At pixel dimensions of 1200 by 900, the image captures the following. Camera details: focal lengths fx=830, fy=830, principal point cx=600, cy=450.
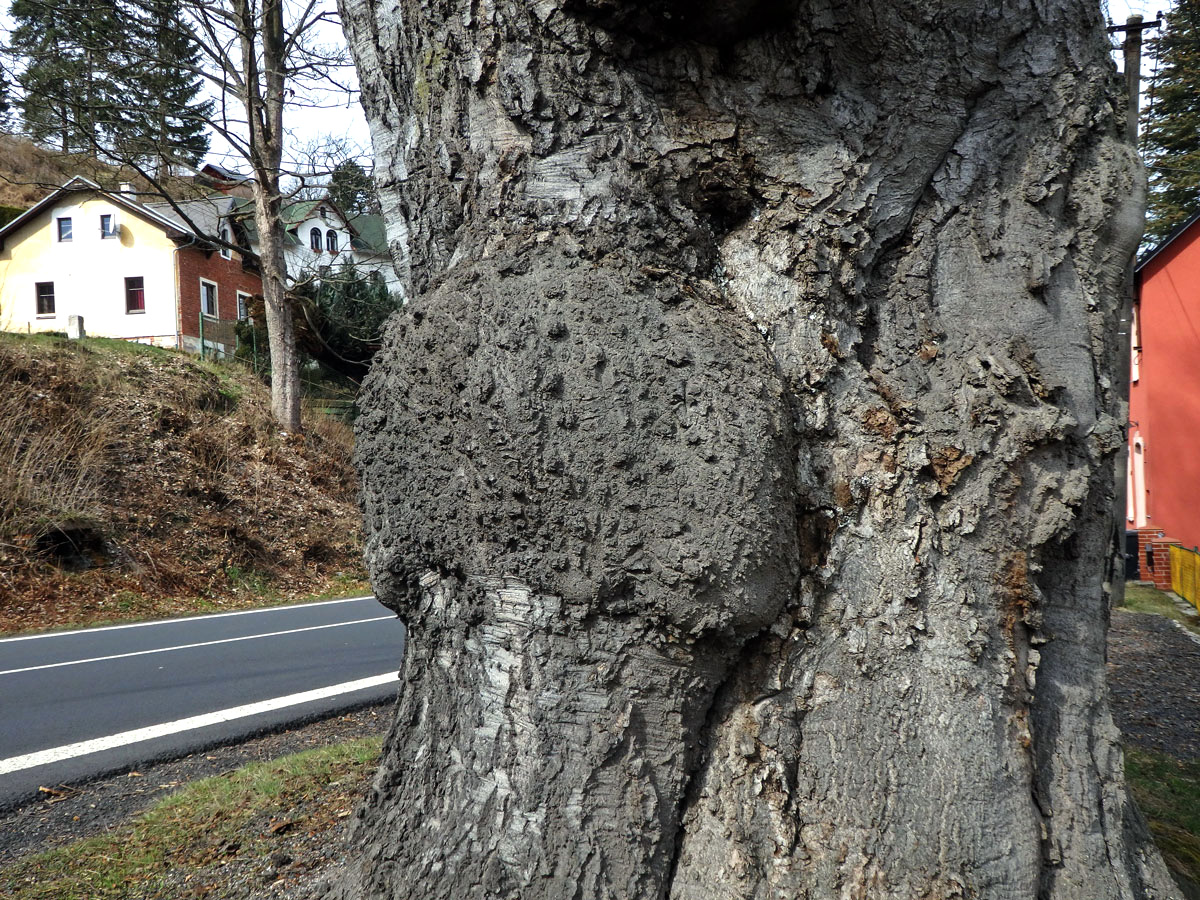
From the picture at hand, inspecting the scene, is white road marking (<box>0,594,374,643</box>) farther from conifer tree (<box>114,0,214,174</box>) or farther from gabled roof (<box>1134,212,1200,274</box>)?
gabled roof (<box>1134,212,1200,274</box>)

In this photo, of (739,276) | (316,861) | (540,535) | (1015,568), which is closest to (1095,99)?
(739,276)

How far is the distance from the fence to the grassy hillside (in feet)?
43.8

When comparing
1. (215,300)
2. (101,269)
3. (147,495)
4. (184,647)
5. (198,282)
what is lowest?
(184,647)

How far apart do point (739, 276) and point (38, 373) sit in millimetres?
16915

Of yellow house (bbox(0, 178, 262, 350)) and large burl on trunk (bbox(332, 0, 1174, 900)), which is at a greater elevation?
yellow house (bbox(0, 178, 262, 350))

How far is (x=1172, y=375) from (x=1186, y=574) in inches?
249

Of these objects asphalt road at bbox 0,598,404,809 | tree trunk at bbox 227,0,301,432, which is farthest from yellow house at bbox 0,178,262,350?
asphalt road at bbox 0,598,404,809

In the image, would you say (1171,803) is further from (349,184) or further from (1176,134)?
(1176,134)

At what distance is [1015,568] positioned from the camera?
2086 mm

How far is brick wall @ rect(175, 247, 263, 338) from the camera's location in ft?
100

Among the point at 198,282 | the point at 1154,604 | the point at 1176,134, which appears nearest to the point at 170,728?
the point at 1154,604

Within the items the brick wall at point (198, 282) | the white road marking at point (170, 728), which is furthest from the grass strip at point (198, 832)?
the brick wall at point (198, 282)

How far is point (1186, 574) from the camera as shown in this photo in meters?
11.6

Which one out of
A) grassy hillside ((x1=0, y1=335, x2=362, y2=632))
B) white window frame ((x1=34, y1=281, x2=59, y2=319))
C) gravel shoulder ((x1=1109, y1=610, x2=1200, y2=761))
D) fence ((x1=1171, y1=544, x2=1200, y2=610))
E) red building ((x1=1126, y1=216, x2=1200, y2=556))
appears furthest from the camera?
white window frame ((x1=34, y1=281, x2=59, y2=319))
